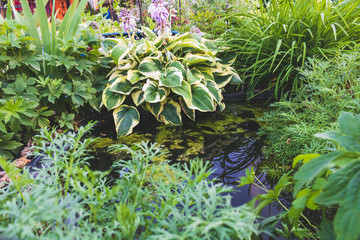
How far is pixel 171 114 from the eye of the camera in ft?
6.65

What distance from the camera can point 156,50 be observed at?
2.21 metres

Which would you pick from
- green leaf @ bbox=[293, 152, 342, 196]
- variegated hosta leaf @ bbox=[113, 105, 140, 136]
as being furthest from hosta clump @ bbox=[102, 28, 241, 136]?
green leaf @ bbox=[293, 152, 342, 196]

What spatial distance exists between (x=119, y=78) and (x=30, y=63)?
24.4 inches

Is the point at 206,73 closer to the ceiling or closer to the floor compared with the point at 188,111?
closer to the ceiling

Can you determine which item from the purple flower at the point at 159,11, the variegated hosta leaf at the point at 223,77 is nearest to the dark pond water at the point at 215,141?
the variegated hosta leaf at the point at 223,77

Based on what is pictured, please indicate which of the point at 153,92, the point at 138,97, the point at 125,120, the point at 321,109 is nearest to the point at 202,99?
the point at 153,92

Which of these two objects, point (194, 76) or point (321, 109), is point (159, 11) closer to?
point (194, 76)

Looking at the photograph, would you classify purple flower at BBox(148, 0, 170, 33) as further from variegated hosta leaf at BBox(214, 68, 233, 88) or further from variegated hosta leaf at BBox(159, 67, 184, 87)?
variegated hosta leaf at BBox(214, 68, 233, 88)

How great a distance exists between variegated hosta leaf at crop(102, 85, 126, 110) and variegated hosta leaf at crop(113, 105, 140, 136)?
0.05m

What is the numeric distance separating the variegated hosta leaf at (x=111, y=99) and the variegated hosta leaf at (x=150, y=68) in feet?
0.85

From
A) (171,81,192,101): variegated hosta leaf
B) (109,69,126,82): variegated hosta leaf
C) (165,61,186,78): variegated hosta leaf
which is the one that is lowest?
(171,81,192,101): variegated hosta leaf

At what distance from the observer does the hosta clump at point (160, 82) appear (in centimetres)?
196

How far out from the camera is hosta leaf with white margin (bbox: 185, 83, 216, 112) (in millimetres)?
2049

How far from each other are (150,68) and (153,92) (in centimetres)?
23
